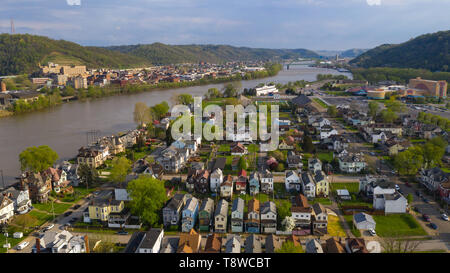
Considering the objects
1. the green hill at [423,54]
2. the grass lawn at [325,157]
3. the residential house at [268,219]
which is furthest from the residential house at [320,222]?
the green hill at [423,54]

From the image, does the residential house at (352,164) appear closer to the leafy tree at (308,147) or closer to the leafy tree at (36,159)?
the leafy tree at (308,147)

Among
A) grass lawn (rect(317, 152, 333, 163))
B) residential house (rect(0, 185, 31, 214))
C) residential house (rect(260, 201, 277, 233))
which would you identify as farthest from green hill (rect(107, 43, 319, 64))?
residential house (rect(260, 201, 277, 233))

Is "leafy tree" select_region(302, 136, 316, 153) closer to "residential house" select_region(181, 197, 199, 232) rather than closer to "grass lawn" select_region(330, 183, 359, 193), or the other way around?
"grass lawn" select_region(330, 183, 359, 193)

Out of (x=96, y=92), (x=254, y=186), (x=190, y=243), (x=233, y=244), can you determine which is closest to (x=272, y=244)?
(x=233, y=244)

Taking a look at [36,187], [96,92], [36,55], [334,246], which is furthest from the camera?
[36,55]

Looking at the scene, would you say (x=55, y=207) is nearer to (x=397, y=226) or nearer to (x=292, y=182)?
(x=292, y=182)

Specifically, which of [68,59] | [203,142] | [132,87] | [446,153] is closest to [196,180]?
[203,142]

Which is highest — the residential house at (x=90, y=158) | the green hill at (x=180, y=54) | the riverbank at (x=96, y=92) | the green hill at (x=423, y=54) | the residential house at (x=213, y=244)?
the green hill at (x=180, y=54)
